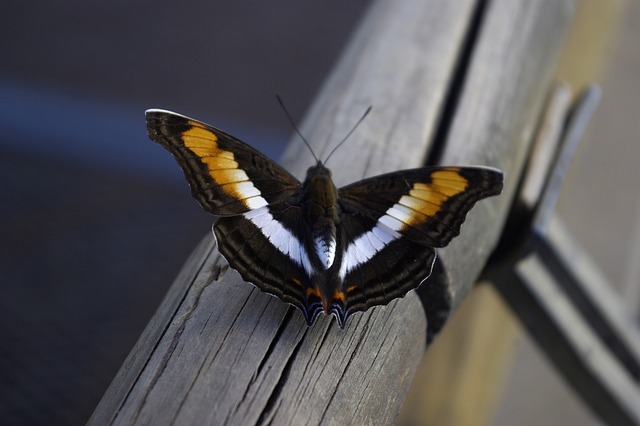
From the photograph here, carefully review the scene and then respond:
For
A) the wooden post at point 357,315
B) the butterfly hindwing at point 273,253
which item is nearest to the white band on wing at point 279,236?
the butterfly hindwing at point 273,253

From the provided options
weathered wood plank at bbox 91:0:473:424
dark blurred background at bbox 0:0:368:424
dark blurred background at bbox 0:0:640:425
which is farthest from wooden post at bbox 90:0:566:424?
dark blurred background at bbox 0:0:368:424

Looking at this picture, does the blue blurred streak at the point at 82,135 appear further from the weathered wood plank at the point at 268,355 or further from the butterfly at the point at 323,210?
the weathered wood plank at the point at 268,355

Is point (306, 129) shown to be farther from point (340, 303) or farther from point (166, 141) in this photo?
point (340, 303)

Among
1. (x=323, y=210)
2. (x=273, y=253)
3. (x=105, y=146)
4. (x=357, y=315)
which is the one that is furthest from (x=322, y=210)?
(x=105, y=146)

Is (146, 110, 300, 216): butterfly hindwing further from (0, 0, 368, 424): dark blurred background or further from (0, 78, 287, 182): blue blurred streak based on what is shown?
(0, 78, 287, 182): blue blurred streak

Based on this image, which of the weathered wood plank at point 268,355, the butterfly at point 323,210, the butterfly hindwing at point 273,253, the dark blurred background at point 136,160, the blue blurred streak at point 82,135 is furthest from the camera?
the blue blurred streak at point 82,135

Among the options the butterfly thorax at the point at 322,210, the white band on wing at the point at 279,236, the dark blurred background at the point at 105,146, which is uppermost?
the butterfly thorax at the point at 322,210
